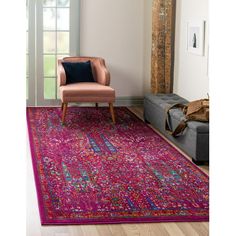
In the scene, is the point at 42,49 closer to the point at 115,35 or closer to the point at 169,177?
the point at 115,35

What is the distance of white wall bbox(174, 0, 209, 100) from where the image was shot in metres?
6.61

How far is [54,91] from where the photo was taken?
8555mm

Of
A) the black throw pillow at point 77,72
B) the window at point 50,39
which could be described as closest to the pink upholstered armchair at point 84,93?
the black throw pillow at point 77,72

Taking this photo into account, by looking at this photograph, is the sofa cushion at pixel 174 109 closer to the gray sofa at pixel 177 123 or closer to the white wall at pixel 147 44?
the gray sofa at pixel 177 123

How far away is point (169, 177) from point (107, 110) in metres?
3.39

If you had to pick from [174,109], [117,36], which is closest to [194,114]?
[174,109]

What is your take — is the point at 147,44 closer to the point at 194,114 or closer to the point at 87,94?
the point at 87,94

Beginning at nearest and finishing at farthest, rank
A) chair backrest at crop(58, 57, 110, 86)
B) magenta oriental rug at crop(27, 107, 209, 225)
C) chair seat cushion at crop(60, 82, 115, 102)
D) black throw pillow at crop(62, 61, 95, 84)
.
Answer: magenta oriental rug at crop(27, 107, 209, 225) < chair seat cushion at crop(60, 82, 115, 102) < chair backrest at crop(58, 57, 110, 86) < black throw pillow at crop(62, 61, 95, 84)

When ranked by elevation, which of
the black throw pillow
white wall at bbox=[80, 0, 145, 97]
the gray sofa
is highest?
white wall at bbox=[80, 0, 145, 97]

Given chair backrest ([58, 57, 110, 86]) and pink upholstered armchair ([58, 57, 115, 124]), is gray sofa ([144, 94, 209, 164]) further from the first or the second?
chair backrest ([58, 57, 110, 86])

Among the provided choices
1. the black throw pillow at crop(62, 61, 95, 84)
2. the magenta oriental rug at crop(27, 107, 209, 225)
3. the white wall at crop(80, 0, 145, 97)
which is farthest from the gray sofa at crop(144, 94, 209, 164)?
the white wall at crop(80, 0, 145, 97)

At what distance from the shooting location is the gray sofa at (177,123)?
544cm

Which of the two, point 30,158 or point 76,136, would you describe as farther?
point 76,136
